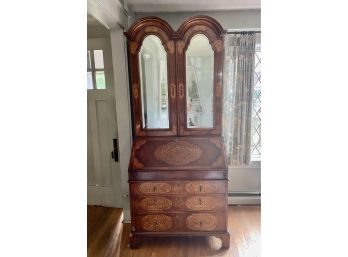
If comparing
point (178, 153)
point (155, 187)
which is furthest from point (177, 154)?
point (155, 187)

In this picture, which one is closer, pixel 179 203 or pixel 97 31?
pixel 179 203

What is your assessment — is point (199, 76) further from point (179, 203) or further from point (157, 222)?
point (157, 222)

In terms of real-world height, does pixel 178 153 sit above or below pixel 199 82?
below

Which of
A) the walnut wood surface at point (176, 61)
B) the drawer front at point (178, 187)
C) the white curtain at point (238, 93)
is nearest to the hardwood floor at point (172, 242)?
the drawer front at point (178, 187)

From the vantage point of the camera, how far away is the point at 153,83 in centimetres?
242

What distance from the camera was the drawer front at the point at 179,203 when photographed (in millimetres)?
2266

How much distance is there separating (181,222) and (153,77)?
1.32 m

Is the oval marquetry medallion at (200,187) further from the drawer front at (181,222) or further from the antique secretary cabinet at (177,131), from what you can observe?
the drawer front at (181,222)

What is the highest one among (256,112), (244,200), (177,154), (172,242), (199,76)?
(199,76)
